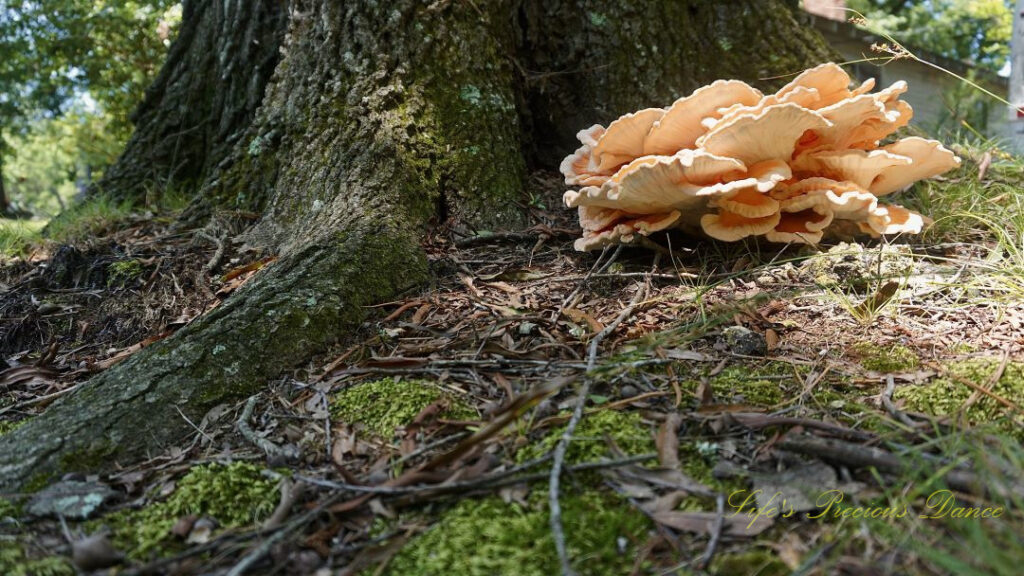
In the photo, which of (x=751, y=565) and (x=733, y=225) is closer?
(x=751, y=565)

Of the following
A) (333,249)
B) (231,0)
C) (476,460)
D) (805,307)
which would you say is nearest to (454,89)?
(333,249)

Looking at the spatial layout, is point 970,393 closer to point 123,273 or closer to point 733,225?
point 733,225

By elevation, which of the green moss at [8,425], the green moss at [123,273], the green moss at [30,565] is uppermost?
the green moss at [123,273]

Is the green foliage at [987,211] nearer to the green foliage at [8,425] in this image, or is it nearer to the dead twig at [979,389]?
the dead twig at [979,389]

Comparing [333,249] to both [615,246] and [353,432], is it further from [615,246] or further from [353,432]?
[615,246]

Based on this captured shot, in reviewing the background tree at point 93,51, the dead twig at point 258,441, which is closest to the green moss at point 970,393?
the dead twig at point 258,441

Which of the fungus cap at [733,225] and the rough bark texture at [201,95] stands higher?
the rough bark texture at [201,95]

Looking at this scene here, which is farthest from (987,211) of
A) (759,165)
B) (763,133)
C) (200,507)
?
(200,507)
